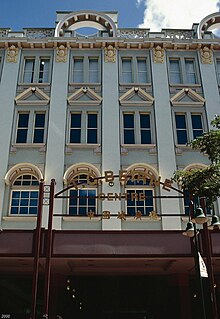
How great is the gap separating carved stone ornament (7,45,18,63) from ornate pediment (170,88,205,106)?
8.61 metres

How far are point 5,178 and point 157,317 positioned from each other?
30.6 ft

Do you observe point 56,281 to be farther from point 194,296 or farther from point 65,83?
point 65,83

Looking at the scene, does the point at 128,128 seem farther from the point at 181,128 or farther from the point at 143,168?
the point at 181,128

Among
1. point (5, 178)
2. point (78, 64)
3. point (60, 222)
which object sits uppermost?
point (78, 64)

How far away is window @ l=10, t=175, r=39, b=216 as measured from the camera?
15977 millimetres

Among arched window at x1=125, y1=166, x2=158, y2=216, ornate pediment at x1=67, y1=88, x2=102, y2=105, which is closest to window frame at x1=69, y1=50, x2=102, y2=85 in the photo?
ornate pediment at x1=67, y1=88, x2=102, y2=105

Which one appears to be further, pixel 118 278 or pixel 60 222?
pixel 118 278

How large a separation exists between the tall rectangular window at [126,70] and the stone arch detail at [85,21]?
1.79 metres

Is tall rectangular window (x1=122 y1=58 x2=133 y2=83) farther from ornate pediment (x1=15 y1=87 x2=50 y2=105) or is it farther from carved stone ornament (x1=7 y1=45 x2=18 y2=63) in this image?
carved stone ornament (x1=7 y1=45 x2=18 y2=63)

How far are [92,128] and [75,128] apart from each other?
84 centimetres

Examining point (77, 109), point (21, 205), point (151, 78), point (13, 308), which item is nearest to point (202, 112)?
point (151, 78)

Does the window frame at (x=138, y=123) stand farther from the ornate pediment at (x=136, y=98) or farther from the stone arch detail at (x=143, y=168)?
the stone arch detail at (x=143, y=168)

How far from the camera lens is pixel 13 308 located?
1570 cm

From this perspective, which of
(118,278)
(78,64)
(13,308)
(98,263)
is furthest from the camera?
(78,64)
